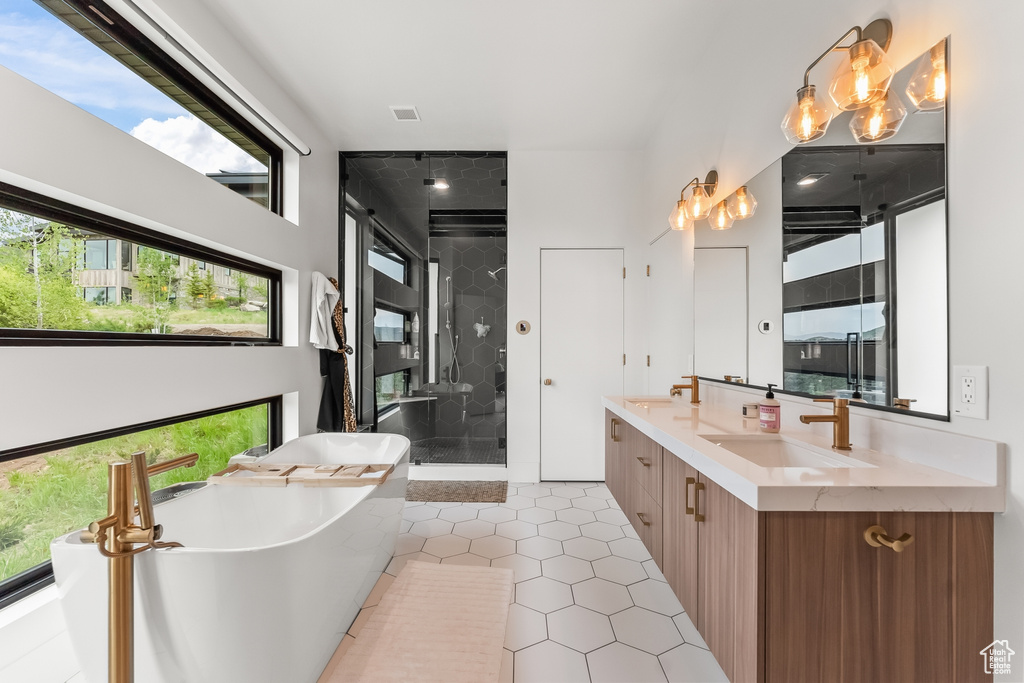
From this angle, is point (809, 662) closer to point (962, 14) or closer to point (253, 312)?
point (962, 14)

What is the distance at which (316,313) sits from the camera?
3033mm

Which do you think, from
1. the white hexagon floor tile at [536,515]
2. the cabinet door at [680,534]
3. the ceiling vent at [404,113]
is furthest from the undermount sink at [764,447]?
the ceiling vent at [404,113]

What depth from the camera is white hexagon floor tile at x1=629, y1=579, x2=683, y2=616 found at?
1880 mm

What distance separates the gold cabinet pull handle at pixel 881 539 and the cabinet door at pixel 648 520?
849 millimetres

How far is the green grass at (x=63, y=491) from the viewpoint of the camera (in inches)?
55.5

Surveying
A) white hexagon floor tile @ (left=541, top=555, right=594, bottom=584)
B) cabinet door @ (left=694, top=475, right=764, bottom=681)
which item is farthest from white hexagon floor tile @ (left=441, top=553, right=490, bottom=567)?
cabinet door @ (left=694, top=475, right=764, bottom=681)

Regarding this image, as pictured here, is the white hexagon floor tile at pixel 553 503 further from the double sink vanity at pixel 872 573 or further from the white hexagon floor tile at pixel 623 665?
the double sink vanity at pixel 872 573

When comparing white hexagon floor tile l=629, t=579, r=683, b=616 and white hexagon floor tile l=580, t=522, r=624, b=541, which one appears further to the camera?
white hexagon floor tile l=580, t=522, r=624, b=541

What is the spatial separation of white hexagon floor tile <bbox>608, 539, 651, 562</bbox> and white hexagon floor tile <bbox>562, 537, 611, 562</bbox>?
45mm

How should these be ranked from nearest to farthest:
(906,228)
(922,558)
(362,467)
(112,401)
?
(922,558)
(906,228)
(112,401)
(362,467)

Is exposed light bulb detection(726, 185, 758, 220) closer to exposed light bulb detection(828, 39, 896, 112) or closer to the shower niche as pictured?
exposed light bulb detection(828, 39, 896, 112)

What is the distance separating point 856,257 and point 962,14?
64 centimetres

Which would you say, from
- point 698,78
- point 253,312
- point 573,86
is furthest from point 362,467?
point 698,78

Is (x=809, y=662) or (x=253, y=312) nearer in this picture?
(x=809, y=662)
